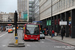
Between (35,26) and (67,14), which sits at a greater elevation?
(67,14)

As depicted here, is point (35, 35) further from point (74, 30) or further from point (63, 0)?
point (63, 0)

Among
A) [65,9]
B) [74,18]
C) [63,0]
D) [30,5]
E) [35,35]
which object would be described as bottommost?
[35,35]

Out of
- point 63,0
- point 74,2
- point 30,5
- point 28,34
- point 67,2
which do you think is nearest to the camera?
point 28,34

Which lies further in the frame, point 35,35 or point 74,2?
point 74,2

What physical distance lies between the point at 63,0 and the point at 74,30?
942 cm

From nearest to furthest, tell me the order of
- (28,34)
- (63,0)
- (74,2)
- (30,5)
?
(28,34) → (74,2) → (63,0) → (30,5)

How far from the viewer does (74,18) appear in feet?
101

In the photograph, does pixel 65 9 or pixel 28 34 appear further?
pixel 65 9

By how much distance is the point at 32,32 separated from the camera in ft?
78.3

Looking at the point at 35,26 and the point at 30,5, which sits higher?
the point at 30,5

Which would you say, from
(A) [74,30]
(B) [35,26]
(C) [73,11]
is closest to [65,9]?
(C) [73,11]

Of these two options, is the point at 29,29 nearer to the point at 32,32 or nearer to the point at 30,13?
the point at 32,32

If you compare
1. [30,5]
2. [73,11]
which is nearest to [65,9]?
[73,11]

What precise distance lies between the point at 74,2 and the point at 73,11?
7.44ft
